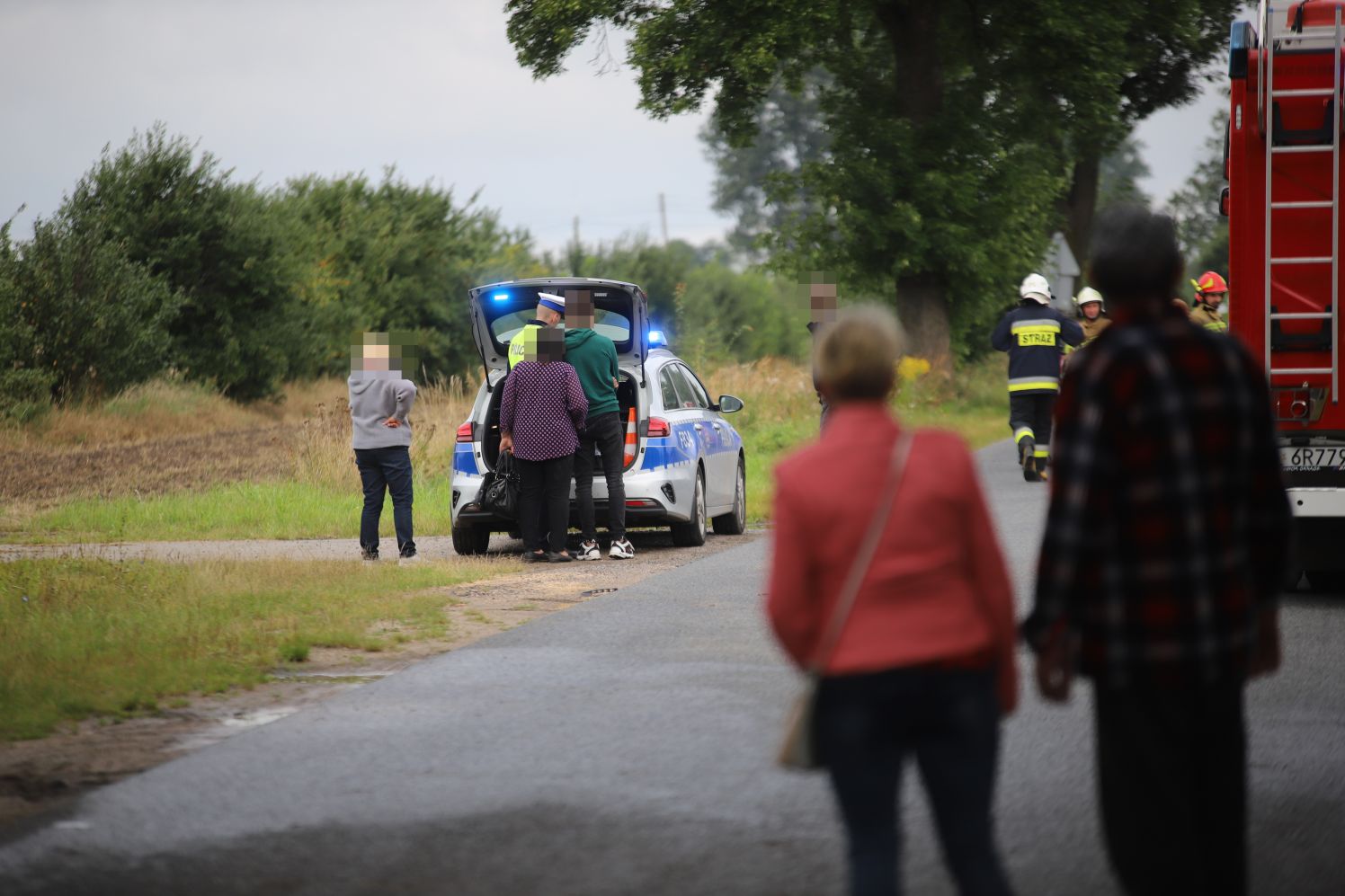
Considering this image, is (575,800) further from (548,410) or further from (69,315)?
(69,315)

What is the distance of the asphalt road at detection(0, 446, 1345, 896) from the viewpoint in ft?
16.5

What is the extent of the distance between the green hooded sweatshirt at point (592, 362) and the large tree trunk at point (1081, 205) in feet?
104

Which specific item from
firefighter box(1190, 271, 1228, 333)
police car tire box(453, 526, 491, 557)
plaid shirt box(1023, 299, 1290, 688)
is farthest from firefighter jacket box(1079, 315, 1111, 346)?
plaid shirt box(1023, 299, 1290, 688)

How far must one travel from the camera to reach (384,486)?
526 inches

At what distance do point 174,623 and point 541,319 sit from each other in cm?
423

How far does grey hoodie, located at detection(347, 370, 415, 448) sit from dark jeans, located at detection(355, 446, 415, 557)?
9 cm

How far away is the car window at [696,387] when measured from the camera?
50.5 feet

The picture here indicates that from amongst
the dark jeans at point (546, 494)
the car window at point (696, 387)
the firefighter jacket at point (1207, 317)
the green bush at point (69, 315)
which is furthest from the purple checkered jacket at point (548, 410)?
the green bush at point (69, 315)

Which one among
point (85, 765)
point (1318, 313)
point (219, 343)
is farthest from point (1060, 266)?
point (85, 765)

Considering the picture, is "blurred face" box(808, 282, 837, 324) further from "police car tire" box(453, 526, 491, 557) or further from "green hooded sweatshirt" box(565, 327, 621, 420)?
"police car tire" box(453, 526, 491, 557)

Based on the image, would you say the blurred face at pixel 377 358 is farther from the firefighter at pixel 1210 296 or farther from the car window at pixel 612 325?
the firefighter at pixel 1210 296

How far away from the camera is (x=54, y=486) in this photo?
2088 centimetres

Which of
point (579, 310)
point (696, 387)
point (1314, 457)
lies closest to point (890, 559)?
point (1314, 457)

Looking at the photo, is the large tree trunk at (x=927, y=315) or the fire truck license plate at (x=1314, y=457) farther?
the large tree trunk at (x=927, y=315)
